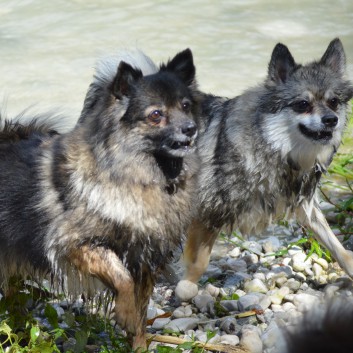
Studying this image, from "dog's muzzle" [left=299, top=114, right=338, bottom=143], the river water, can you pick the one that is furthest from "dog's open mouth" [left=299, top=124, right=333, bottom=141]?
the river water

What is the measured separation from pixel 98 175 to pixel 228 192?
3.85 ft

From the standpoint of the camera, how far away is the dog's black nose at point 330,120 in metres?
4.48

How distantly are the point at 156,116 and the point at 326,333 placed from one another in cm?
183

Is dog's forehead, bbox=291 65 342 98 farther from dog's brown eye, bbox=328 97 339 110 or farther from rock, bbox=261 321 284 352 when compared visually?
rock, bbox=261 321 284 352

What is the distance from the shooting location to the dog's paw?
15.1 ft

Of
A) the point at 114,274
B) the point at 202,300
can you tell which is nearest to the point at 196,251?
the point at 202,300

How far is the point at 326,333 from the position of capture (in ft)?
6.47

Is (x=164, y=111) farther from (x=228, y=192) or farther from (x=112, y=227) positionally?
(x=228, y=192)

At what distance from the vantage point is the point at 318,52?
791 centimetres

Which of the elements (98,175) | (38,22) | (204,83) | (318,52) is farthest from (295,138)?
(38,22)

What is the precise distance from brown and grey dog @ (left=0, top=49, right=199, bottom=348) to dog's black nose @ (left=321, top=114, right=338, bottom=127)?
0.93 metres

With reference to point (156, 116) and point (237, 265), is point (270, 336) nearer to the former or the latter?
point (237, 265)

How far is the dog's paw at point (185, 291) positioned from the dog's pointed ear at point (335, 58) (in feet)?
4.63

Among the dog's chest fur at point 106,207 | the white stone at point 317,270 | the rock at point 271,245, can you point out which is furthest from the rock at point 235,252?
the dog's chest fur at point 106,207
